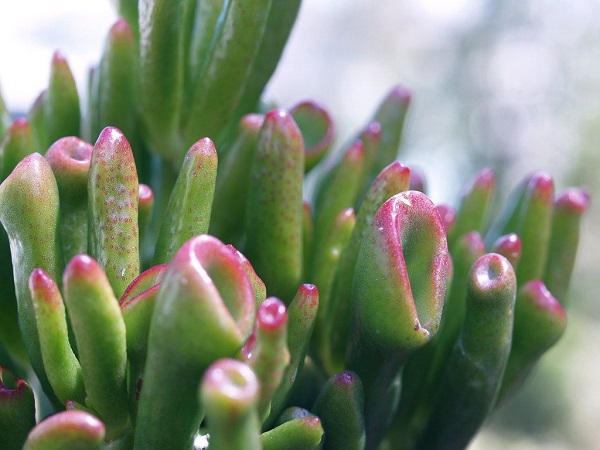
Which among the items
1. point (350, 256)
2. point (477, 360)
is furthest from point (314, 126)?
point (477, 360)

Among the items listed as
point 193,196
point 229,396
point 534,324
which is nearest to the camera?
point 229,396

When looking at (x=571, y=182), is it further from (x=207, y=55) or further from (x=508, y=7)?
(x=207, y=55)

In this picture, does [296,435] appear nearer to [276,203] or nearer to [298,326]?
[298,326]

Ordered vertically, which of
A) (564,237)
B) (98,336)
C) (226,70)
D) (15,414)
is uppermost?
(226,70)

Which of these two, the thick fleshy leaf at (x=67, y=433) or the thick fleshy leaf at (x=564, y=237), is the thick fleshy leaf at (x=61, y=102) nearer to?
the thick fleshy leaf at (x=67, y=433)

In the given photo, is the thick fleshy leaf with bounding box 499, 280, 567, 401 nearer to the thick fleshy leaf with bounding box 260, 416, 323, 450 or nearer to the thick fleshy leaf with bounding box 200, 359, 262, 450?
the thick fleshy leaf with bounding box 260, 416, 323, 450

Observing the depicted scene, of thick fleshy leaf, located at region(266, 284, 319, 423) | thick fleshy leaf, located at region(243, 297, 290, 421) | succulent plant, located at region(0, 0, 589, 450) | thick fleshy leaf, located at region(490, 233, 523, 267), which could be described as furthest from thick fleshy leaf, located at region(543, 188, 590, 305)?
thick fleshy leaf, located at region(243, 297, 290, 421)

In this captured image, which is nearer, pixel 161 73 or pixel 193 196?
pixel 193 196

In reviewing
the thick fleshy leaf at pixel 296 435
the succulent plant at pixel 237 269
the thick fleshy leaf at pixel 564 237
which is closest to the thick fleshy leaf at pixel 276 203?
the succulent plant at pixel 237 269

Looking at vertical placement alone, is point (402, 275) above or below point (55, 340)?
above
